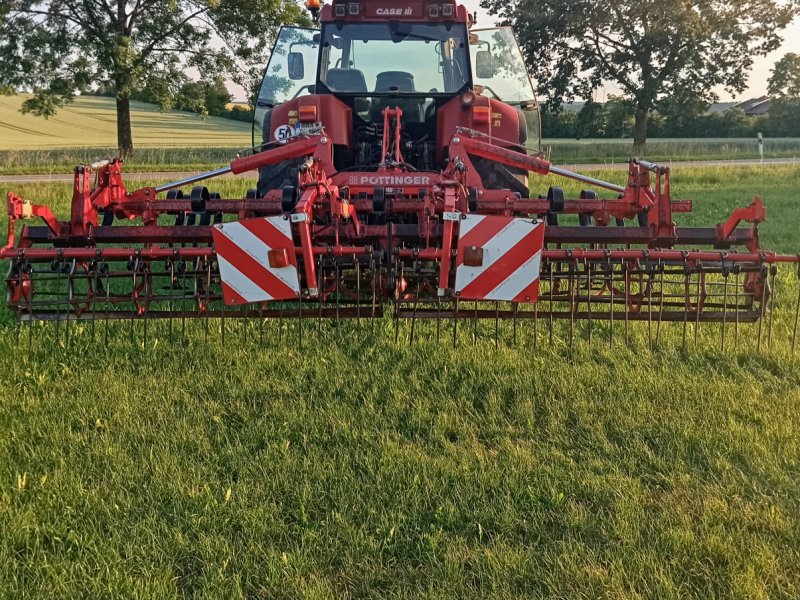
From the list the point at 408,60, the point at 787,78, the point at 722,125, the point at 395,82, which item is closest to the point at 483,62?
the point at 408,60

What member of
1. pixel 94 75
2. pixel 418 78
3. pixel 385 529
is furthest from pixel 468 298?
pixel 94 75

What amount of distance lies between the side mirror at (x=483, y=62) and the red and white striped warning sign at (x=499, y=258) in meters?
2.83

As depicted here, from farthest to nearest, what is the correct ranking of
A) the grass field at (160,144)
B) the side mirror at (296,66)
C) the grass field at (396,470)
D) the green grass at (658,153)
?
1. the green grass at (658,153)
2. the grass field at (160,144)
3. the side mirror at (296,66)
4. the grass field at (396,470)

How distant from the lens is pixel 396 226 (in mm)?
3814

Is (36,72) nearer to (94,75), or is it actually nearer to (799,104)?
(94,75)

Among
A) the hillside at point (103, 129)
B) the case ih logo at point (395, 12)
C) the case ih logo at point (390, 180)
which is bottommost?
the case ih logo at point (390, 180)

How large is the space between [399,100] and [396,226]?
223 cm

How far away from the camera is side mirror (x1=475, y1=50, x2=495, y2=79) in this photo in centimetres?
582

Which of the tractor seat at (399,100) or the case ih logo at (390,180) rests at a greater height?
the tractor seat at (399,100)

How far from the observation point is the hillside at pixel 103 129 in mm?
32375

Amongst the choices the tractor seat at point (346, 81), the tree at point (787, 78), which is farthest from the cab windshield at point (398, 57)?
the tree at point (787, 78)

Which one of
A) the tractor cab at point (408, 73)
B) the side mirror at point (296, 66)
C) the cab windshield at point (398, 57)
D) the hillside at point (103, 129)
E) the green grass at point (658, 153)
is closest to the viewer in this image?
the tractor cab at point (408, 73)

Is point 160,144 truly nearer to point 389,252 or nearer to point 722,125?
point 389,252

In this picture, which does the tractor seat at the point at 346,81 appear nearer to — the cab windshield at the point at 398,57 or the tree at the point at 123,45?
the cab windshield at the point at 398,57
